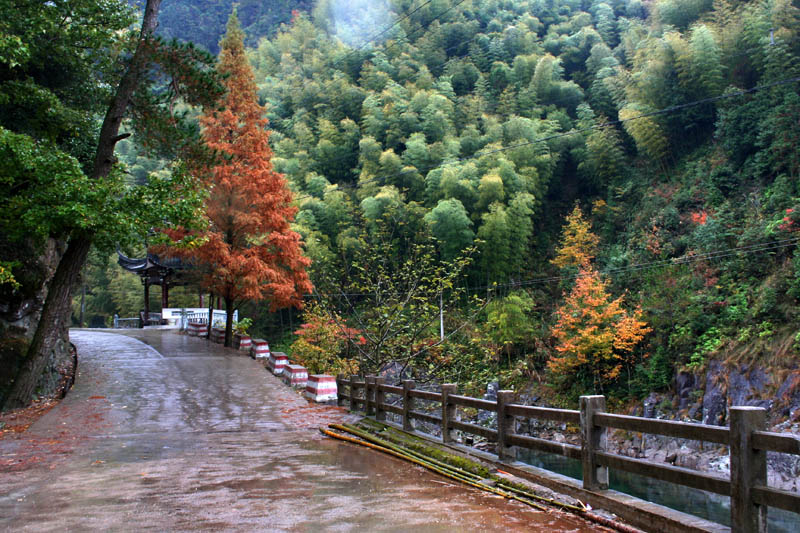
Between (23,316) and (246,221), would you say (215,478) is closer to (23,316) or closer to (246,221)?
(23,316)

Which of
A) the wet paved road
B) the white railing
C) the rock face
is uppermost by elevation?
the white railing

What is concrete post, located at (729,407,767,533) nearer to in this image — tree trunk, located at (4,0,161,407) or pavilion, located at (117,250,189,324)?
tree trunk, located at (4,0,161,407)

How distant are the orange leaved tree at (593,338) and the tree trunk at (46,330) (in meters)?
19.5

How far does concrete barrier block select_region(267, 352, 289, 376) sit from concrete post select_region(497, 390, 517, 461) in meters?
10.6

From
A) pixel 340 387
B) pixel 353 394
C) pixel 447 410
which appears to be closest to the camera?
pixel 447 410

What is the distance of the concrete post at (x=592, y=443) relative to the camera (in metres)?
5.27

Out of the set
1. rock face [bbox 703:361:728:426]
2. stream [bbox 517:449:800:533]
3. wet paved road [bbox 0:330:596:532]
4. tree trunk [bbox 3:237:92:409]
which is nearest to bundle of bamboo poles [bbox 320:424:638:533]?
wet paved road [bbox 0:330:596:532]

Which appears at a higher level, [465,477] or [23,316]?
[23,316]

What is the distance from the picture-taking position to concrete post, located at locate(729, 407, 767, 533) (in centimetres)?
381

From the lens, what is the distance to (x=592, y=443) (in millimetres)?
5301

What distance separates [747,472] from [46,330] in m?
12.2

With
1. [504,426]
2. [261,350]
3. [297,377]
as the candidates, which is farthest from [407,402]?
[261,350]

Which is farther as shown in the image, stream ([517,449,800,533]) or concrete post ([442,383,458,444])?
stream ([517,449,800,533])

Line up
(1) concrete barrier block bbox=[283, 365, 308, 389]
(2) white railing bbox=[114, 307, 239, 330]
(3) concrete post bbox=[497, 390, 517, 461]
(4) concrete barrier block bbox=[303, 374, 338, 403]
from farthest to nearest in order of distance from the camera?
1. (2) white railing bbox=[114, 307, 239, 330]
2. (1) concrete barrier block bbox=[283, 365, 308, 389]
3. (4) concrete barrier block bbox=[303, 374, 338, 403]
4. (3) concrete post bbox=[497, 390, 517, 461]
